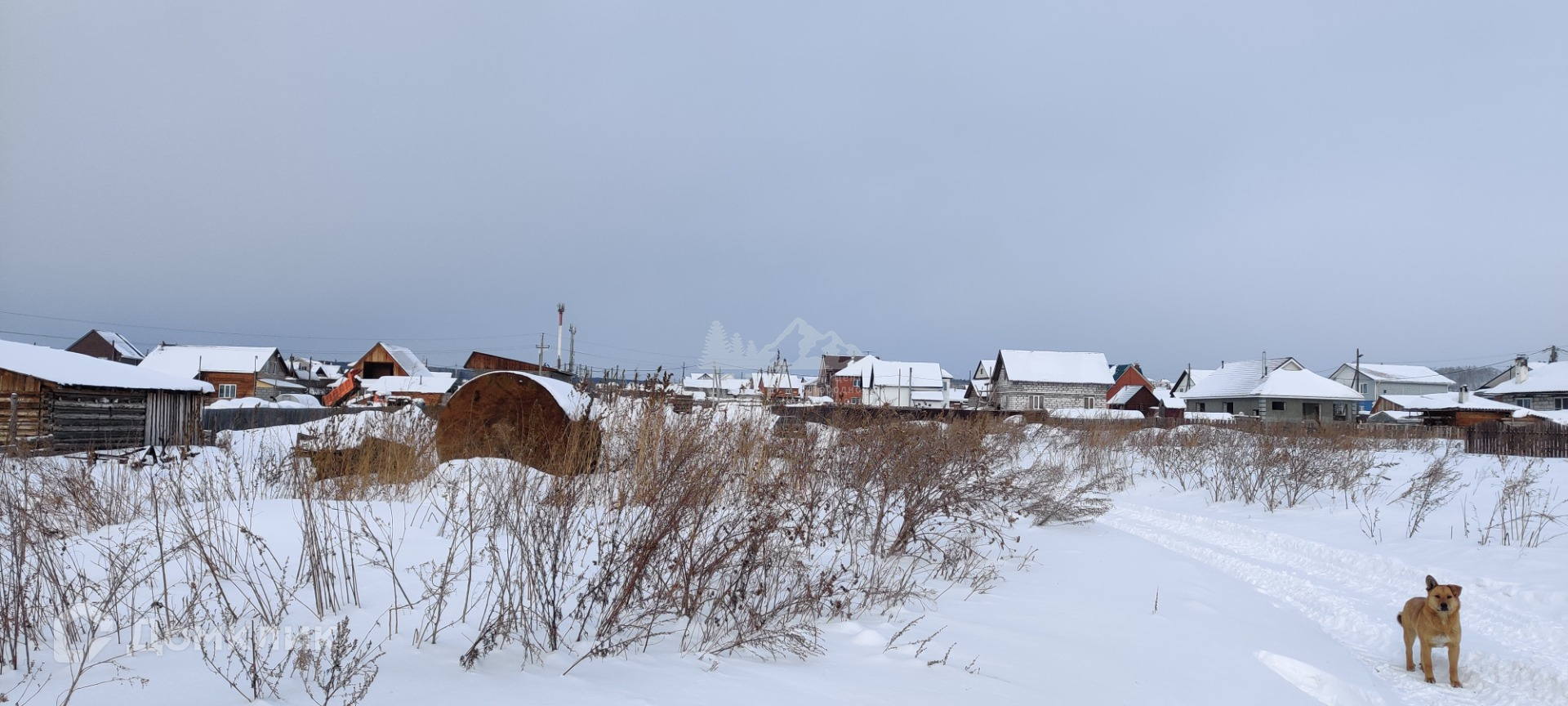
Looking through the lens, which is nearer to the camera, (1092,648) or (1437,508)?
(1092,648)

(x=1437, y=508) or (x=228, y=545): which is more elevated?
(x=228, y=545)

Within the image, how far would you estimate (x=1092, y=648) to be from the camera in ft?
14.4

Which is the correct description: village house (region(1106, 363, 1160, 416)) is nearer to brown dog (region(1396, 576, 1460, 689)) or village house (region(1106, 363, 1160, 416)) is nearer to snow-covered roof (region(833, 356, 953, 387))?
snow-covered roof (region(833, 356, 953, 387))

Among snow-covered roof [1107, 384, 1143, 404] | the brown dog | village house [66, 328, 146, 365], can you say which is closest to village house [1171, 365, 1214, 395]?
snow-covered roof [1107, 384, 1143, 404]

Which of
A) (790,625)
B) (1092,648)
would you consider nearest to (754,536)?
(790,625)

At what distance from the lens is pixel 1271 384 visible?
49719 mm

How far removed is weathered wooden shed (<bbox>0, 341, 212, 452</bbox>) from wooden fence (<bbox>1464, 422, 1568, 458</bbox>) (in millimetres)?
30184

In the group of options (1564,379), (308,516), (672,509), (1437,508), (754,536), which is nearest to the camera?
(308,516)

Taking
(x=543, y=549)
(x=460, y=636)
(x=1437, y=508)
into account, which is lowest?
(x=1437, y=508)

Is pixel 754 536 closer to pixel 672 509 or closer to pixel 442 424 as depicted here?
pixel 672 509

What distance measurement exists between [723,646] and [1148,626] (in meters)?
2.96

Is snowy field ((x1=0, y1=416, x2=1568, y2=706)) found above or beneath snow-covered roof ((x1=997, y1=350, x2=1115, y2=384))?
beneath

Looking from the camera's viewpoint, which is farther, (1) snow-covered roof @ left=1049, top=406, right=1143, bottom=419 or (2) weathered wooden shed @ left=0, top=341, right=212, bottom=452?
(1) snow-covered roof @ left=1049, top=406, right=1143, bottom=419

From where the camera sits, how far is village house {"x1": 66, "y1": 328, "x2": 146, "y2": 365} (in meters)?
58.9
